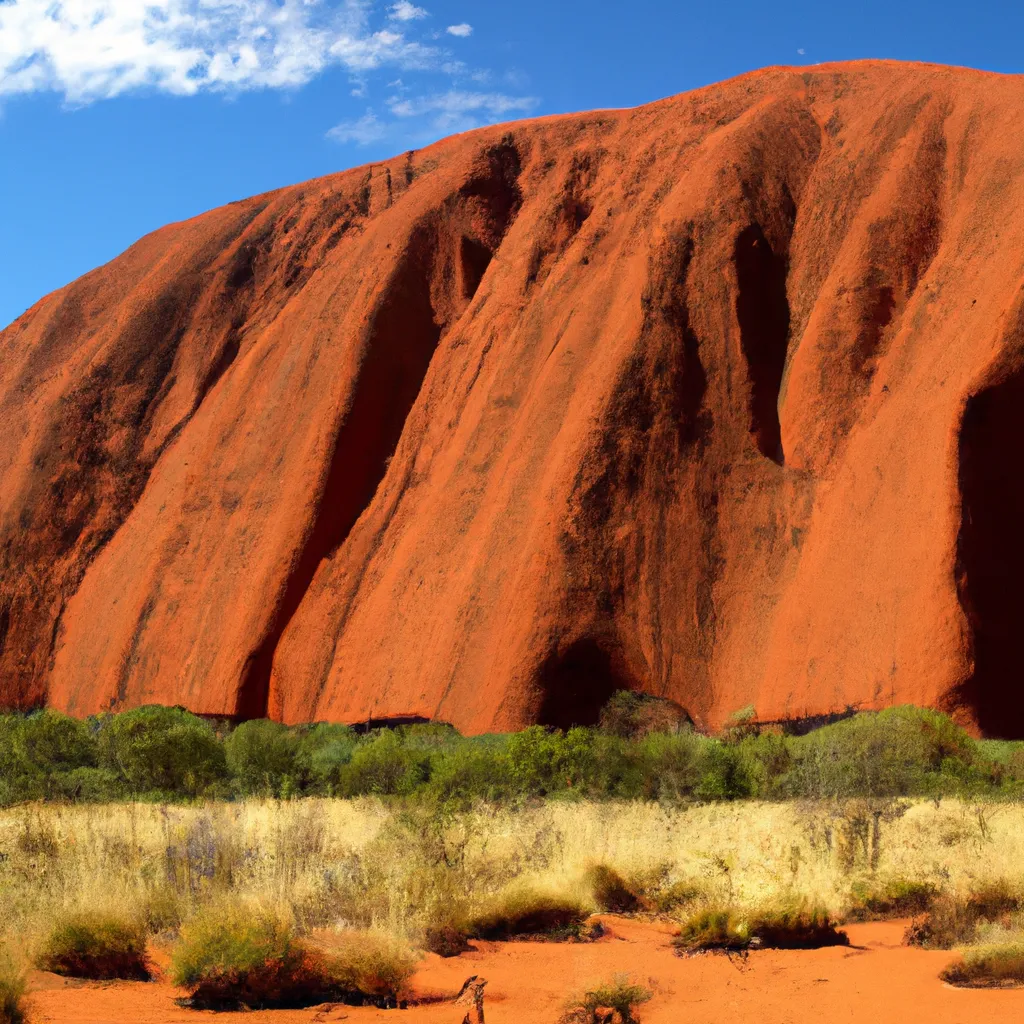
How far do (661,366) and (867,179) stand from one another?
29.0ft

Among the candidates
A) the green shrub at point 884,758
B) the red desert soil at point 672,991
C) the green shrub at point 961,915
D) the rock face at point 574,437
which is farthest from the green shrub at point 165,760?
the green shrub at point 961,915

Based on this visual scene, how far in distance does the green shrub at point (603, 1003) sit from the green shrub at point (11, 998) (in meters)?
3.05

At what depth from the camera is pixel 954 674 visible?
25.3m

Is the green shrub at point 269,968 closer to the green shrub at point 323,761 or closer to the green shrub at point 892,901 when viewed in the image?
the green shrub at point 892,901

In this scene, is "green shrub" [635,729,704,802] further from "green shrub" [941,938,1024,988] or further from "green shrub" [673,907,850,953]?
"green shrub" [941,938,1024,988]

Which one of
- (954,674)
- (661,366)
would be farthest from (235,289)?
(954,674)

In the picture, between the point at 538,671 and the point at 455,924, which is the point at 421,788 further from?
the point at 538,671

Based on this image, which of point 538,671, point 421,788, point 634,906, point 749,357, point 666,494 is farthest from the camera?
point 749,357

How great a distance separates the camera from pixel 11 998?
22.7 ft

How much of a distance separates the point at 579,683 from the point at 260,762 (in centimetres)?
1042

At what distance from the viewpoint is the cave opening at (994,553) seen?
25797 mm

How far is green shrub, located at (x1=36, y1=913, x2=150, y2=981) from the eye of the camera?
8.55 metres

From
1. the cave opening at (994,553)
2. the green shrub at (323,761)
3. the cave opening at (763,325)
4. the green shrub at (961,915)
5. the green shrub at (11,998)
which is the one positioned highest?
the cave opening at (763,325)

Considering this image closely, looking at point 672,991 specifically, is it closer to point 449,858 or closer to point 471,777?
point 449,858
